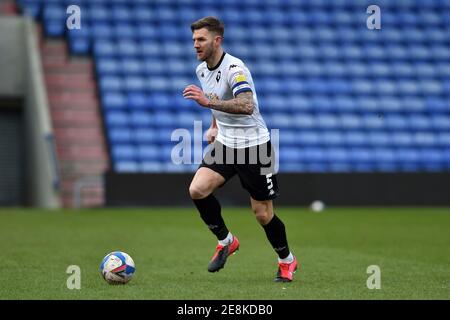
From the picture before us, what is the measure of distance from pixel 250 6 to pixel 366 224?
9554 millimetres

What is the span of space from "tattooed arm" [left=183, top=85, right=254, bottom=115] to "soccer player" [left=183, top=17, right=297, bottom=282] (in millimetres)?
109

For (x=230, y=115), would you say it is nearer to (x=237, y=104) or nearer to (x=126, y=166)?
(x=237, y=104)

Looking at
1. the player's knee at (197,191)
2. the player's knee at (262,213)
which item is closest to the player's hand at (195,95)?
the player's knee at (197,191)

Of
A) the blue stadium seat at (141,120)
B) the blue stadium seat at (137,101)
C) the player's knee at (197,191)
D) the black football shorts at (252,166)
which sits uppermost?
the black football shorts at (252,166)

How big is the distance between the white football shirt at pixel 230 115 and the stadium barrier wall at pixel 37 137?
1066 cm

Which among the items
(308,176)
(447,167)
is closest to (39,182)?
(308,176)

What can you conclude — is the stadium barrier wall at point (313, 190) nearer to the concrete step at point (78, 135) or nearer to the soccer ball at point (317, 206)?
the soccer ball at point (317, 206)

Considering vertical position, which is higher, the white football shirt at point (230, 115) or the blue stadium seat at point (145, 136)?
the white football shirt at point (230, 115)

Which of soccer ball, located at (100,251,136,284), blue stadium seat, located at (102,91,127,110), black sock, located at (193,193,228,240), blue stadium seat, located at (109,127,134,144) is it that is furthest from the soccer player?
blue stadium seat, located at (102,91,127,110)

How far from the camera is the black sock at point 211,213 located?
23.9 ft

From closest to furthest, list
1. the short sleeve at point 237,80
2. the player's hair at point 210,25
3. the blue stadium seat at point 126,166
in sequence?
the short sleeve at point 237,80 < the player's hair at point 210,25 < the blue stadium seat at point 126,166

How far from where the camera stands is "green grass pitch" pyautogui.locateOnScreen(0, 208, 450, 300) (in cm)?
633

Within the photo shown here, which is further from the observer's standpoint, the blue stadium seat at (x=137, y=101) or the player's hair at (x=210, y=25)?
the blue stadium seat at (x=137, y=101)

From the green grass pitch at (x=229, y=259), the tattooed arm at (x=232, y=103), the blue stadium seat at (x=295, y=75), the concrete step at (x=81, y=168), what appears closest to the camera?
the green grass pitch at (x=229, y=259)
